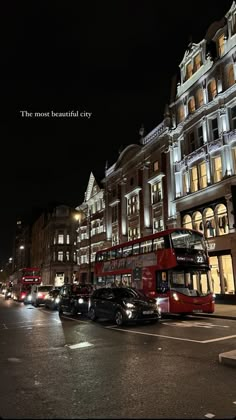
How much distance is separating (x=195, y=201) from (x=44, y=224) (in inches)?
2297

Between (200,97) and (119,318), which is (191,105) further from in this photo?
(119,318)

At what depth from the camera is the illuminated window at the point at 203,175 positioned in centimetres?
2951

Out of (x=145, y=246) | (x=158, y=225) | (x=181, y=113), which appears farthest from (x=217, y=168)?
(x=145, y=246)

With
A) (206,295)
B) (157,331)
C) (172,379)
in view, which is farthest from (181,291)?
(172,379)

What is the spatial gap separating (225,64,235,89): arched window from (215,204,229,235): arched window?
9473 millimetres

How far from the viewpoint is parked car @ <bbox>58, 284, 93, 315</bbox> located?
20.4 metres

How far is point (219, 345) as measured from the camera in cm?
1001

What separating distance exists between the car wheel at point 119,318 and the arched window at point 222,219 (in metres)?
14.0

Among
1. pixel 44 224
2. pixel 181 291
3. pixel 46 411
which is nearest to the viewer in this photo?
pixel 46 411

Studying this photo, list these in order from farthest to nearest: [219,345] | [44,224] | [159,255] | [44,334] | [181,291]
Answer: [44,224]
[159,255]
[181,291]
[44,334]
[219,345]

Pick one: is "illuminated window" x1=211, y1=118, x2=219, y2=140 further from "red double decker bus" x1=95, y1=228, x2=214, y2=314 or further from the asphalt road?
the asphalt road

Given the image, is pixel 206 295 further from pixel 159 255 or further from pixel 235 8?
pixel 235 8

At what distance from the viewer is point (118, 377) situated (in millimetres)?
6828

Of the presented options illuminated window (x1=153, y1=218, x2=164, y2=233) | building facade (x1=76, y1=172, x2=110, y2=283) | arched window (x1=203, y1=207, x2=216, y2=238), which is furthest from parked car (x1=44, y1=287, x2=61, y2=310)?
building facade (x1=76, y1=172, x2=110, y2=283)
